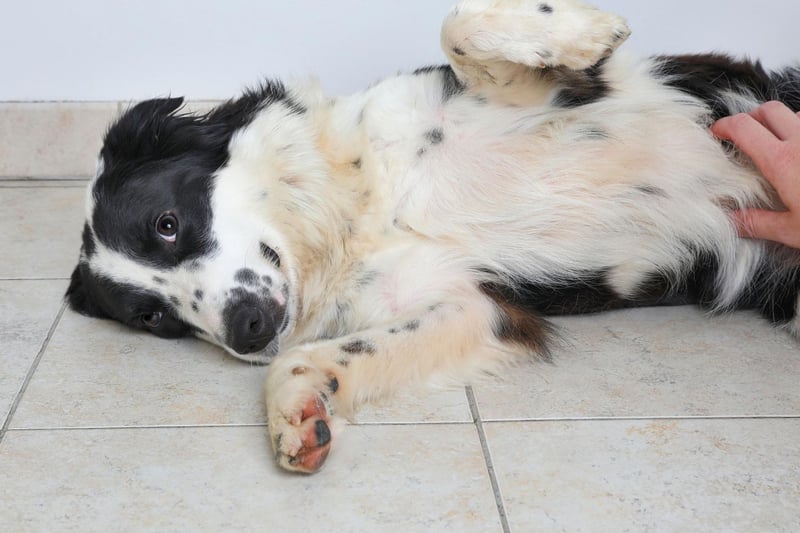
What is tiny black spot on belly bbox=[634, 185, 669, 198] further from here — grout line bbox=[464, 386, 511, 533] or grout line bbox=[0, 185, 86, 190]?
grout line bbox=[0, 185, 86, 190]

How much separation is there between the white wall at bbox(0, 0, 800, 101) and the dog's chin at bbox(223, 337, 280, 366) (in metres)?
1.65

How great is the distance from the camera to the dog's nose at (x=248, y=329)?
229 centimetres

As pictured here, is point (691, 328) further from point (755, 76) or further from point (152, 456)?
point (152, 456)

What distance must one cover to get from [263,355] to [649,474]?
43.3 inches

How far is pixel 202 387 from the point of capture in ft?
7.55

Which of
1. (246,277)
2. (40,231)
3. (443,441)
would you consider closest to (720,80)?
(443,441)

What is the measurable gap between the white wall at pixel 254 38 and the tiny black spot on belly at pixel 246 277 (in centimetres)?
158

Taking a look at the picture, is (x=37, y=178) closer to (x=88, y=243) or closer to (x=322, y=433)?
(x=88, y=243)

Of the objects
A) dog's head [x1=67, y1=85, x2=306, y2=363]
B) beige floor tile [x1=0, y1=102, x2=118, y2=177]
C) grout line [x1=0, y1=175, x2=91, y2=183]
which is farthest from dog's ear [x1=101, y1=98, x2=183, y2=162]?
grout line [x1=0, y1=175, x2=91, y2=183]

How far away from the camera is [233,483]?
1.89 m

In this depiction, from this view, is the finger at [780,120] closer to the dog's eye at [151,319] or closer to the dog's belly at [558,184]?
the dog's belly at [558,184]

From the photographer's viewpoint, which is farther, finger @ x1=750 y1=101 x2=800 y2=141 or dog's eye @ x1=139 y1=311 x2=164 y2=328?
dog's eye @ x1=139 y1=311 x2=164 y2=328

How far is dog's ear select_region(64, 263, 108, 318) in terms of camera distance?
266 cm

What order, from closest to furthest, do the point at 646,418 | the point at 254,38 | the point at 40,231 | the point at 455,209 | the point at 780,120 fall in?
the point at 646,418, the point at 780,120, the point at 455,209, the point at 40,231, the point at 254,38
